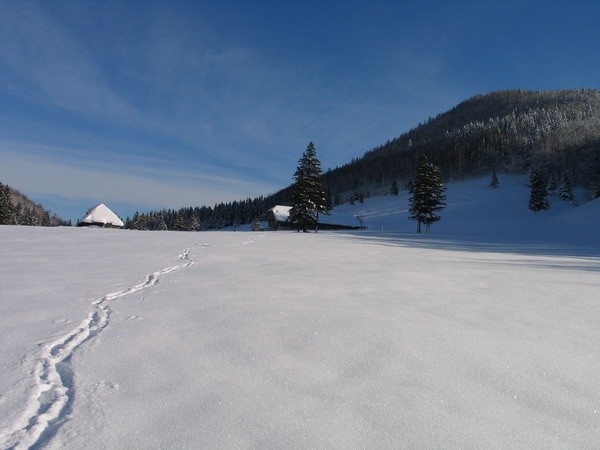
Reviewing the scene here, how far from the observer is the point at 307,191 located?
135ft

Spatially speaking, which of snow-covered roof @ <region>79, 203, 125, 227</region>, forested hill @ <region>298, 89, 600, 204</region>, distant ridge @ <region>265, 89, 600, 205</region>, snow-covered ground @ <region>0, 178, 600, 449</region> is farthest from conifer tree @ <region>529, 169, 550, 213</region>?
snow-covered roof @ <region>79, 203, 125, 227</region>

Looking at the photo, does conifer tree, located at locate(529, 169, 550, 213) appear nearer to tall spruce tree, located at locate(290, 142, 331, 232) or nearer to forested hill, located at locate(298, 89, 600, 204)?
forested hill, located at locate(298, 89, 600, 204)

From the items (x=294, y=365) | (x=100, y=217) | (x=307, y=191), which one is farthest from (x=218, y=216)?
(x=294, y=365)

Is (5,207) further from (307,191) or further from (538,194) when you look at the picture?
(538,194)

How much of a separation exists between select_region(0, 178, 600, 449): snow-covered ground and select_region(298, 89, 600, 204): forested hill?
83753mm

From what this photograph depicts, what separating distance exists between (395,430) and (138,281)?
566cm

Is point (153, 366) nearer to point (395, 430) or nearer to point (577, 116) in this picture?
point (395, 430)

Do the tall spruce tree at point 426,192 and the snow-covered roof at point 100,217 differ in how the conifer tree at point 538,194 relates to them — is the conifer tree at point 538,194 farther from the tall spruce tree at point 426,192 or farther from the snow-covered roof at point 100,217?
the snow-covered roof at point 100,217

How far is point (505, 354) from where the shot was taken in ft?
11.2

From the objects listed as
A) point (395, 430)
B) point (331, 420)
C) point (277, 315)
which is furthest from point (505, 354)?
point (277, 315)

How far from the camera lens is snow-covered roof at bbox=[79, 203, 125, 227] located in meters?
53.8

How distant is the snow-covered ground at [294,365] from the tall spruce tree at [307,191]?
34697mm

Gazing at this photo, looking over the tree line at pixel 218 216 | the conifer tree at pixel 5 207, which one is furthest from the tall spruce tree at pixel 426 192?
the tree line at pixel 218 216

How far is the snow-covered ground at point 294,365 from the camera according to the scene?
2188mm
